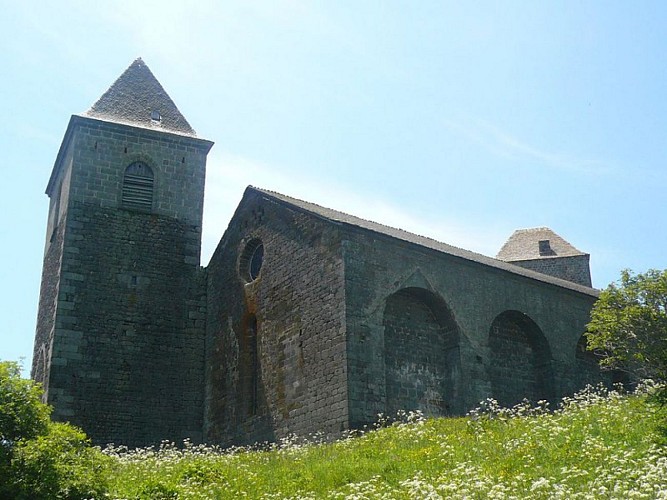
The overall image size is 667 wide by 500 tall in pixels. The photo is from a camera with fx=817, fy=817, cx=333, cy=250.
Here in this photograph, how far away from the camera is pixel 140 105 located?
26156 millimetres

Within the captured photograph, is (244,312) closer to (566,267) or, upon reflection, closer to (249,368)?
(249,368)

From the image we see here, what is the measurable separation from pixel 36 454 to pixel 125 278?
12.2 meters

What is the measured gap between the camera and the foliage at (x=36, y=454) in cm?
→ 1134

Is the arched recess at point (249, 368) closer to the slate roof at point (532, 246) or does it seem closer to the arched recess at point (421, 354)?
the arched recess at point (421, 354)

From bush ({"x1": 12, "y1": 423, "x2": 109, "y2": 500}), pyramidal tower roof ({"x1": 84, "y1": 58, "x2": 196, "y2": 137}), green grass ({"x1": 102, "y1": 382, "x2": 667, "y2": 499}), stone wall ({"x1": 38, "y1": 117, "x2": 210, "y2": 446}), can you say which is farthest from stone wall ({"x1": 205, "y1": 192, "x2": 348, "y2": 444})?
bush ({"x1": 12, "y1": 423, "x2": 109, "y2": 500})

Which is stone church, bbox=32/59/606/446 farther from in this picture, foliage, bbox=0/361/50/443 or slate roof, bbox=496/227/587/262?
slate roof, bbox=496/227/587/262

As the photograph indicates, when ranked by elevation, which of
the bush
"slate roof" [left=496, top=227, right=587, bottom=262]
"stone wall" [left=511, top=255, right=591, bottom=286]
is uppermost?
"slate roof" [left=496, top=227, right=587, bottom=262]

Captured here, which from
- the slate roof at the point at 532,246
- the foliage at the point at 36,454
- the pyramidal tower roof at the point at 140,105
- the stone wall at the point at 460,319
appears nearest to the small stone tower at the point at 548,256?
the slate roof at the point at 532,246

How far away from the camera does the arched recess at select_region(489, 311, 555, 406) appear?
21.3 metres

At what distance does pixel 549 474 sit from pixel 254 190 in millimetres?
13976

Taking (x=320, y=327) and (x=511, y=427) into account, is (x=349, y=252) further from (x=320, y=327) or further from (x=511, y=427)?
(x=511, y=427)

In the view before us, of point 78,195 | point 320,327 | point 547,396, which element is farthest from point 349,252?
point 78,195

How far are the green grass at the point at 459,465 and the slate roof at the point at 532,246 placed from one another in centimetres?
2370

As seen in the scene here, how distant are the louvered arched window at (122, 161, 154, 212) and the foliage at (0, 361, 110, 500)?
11976 millimetres
